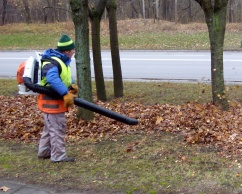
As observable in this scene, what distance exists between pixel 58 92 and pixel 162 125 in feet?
7.29

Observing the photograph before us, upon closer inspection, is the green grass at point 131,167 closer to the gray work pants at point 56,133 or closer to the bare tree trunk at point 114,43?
the gray work pants at point 56,133

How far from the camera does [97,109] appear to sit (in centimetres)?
584

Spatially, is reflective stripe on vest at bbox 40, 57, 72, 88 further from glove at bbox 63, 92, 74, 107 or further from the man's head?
glove at bbox 63, 92, 74, 107

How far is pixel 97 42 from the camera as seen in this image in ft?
33.4

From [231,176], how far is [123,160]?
57.7 inches

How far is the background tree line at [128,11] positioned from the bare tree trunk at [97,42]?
34657 mm

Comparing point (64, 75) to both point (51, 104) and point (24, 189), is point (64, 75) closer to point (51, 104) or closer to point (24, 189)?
point (51, 104)

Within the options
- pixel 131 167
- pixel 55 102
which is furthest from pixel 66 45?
pixel 131 167

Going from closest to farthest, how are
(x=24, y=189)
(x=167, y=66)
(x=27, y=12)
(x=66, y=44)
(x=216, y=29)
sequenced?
1. (x=24, y=189)
2. (x=66, y=44)
3. (x=216, y=29)
4. (x=167, y=66)
5. (x=27, y=12)

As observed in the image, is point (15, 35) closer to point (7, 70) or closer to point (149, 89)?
point (7, 70)

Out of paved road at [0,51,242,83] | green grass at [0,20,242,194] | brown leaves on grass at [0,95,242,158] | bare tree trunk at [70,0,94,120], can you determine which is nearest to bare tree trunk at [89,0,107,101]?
brown leaves on grass at [0,95,242,158]

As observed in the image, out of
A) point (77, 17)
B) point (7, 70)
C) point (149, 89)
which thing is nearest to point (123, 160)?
point (77, 17)

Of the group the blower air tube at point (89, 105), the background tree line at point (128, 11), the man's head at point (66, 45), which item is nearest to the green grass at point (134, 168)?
the blower air tube at point (89, 105)

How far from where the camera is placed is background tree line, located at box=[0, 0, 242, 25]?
1831 inches
